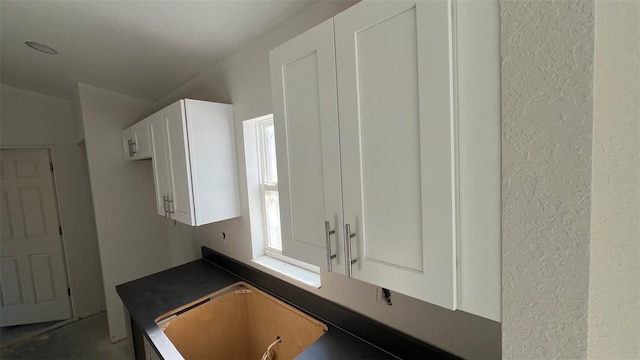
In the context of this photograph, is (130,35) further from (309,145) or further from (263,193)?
(309,145)

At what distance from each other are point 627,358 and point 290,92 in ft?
3.28

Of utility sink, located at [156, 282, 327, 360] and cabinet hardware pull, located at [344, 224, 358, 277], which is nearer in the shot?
cabinet hardware pull, located at [344, 224, 358, 277]

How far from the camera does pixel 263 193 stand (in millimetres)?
1927

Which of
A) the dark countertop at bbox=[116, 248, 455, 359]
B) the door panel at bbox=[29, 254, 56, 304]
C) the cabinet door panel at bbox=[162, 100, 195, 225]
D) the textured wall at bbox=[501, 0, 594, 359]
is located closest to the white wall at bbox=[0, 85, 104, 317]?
the door panel at bbox=[29, 254, 56, 304]

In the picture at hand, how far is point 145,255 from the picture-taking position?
3055 millimetres

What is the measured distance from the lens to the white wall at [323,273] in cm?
98

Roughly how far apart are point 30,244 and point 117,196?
4.28 feet

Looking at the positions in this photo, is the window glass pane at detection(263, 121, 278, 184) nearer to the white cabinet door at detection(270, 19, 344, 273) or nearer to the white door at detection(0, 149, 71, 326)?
the white cabinet door at detection(270, 19, 344, 273)

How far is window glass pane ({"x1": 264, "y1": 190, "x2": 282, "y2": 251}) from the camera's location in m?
1.88

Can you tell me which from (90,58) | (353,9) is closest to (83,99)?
(90,58)

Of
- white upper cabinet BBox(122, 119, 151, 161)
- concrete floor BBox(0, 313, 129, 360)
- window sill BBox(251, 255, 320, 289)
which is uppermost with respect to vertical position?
white upper cabinet BBox(122, 119, 151, 161)

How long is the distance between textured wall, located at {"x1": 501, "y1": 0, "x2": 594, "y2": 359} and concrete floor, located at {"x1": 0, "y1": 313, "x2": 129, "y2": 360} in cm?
337

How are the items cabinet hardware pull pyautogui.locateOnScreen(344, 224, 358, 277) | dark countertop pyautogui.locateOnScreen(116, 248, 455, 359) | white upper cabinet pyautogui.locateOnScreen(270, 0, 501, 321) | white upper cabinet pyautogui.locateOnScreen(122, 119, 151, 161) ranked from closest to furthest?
white upper cabinet pyautogui.locateOnScreen(270, 0, 501, 321) → cabinet hardware pull pyautogui.locateOnScreen(344, 224, 358, 277) → dark countertop pyautogui.locateOnScreen(116, 248, 455, 359) → white upper cabinet pyautogui.locateOnScreen(122, 119, 151, 161)

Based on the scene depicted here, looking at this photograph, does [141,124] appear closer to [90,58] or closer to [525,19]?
[90,58]
